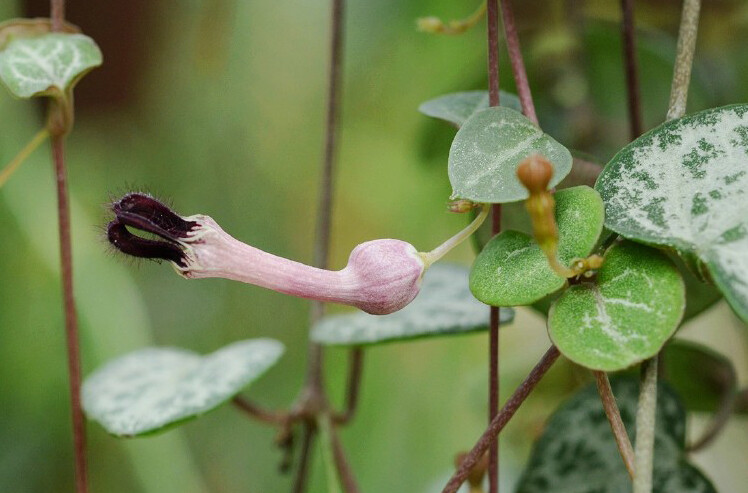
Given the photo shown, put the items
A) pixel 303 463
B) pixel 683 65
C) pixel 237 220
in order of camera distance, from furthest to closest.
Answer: pixel 237 220 → pixel 303 463 → pixel 683 65

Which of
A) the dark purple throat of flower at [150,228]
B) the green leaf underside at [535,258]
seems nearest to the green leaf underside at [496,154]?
the green leaf underside at [535,258]

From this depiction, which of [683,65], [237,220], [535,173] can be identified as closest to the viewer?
[535,173]

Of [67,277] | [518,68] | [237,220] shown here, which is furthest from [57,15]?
[237,220]

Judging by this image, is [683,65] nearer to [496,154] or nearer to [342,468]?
[496,154]

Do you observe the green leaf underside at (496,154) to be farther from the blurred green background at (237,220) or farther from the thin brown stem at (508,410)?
the blurred green background at (237,220)

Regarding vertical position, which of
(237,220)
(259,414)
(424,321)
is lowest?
(237,220)

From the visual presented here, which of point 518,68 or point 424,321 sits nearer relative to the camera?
point 518,68

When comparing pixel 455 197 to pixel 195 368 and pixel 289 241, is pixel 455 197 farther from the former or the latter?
pixel 289 241

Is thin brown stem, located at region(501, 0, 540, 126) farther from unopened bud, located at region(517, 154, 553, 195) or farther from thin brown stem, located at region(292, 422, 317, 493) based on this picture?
→ thin brown stem, located at region(292, 422, 317, 493)
